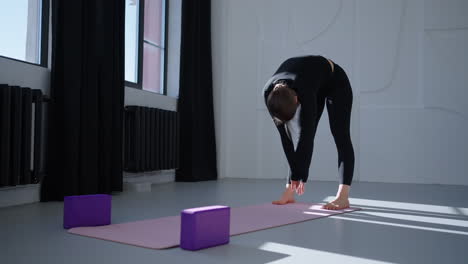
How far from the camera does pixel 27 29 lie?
9.54 feet

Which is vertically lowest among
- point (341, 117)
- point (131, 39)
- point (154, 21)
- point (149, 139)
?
point (149, 139)

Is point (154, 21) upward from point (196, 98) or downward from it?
upward

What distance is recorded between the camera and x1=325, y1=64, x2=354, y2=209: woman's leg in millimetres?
2471

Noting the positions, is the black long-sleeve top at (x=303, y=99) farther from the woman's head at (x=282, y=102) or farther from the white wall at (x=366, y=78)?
the white wall at (x=366, y=78)

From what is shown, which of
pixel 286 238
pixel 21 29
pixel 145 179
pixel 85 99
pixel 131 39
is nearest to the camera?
pixel 286 238

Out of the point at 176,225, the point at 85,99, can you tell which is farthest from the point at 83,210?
the point at 85,99

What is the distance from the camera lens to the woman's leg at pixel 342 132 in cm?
247

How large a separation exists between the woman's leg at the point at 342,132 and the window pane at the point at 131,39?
7.09 ft

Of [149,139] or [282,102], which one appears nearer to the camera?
[282,102]

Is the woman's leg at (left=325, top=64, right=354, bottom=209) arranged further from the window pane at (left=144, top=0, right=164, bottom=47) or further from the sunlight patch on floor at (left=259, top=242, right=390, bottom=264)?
the window pane at (left=144, top=0, right=164, bottom=47)

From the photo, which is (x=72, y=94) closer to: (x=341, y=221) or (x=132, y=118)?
(x=132, y=118)

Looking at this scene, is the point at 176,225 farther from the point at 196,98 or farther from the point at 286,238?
the point at 196,98

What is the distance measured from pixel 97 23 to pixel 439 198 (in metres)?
2.71

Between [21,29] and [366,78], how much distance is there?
3.31 metres
